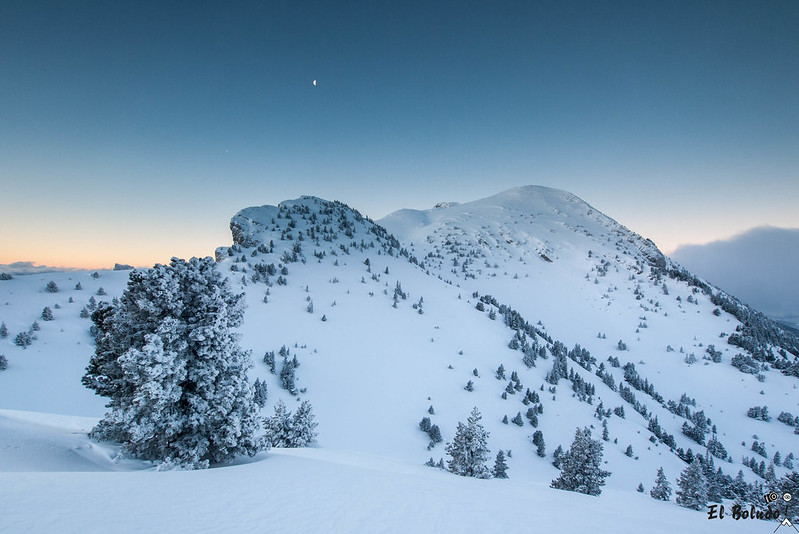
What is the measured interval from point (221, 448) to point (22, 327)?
44917 mm

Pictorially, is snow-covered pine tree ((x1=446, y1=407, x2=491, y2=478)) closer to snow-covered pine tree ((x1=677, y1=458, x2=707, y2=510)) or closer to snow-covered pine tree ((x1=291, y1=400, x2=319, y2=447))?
snow-covered pine tree ((x1=291, y1=400, x2=319, y2=447))

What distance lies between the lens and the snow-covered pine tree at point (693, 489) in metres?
18.5

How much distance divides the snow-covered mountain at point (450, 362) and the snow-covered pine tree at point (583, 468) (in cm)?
244

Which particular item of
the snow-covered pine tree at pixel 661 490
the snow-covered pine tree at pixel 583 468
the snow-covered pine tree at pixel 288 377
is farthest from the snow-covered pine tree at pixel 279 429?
the snow-covered pine tree at pixel 661 490

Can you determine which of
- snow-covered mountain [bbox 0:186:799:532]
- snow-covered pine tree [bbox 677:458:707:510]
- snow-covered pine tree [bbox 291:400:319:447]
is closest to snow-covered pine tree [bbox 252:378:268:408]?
snow-covered mountain [bbox 0:186:799:532]

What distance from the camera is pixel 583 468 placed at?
22672 mm

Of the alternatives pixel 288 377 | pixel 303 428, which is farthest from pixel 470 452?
pixel 288 377

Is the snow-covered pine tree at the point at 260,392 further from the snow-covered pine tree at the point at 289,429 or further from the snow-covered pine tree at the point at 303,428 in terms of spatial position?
the snow-covered pine tree at the point at 303,428

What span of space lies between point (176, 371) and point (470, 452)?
1853 cm

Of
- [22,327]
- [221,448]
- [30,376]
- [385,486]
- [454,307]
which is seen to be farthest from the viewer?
[454,307]

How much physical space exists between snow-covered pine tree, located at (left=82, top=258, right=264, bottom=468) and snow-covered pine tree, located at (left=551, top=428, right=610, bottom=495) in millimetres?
21392

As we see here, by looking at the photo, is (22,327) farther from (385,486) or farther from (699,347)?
(699,347)

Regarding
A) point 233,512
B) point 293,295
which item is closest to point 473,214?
point 293,295

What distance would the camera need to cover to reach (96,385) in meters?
13.7
